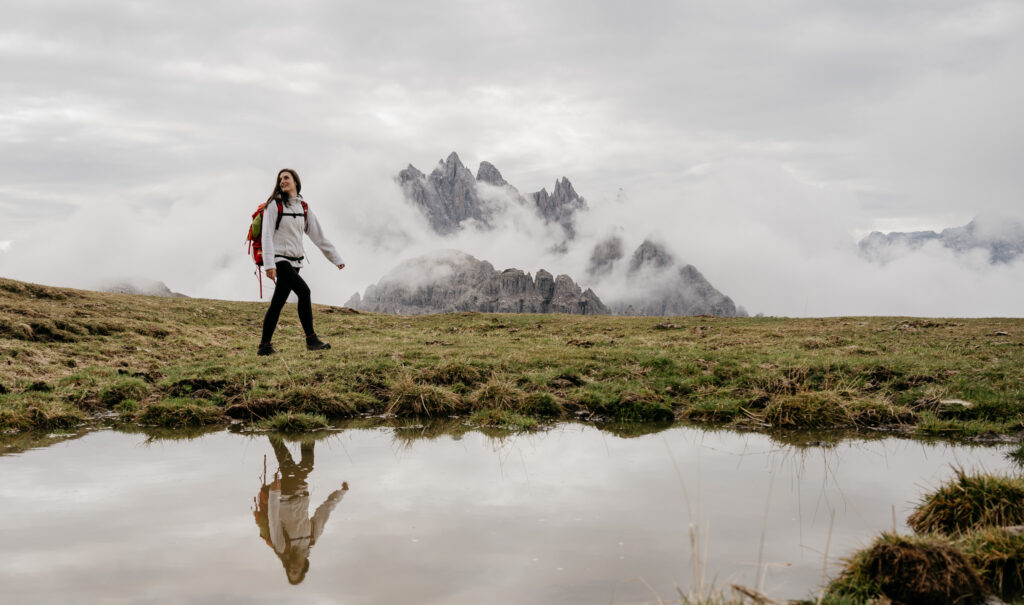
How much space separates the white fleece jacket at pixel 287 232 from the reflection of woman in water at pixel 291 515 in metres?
6.81

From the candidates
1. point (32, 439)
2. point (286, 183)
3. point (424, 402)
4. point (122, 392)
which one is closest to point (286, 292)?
point (286, 183)

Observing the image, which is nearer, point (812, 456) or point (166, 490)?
point (166, 490)

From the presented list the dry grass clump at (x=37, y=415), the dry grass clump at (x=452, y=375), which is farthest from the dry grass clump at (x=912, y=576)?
the dry grass clump at (x=37, y=415)

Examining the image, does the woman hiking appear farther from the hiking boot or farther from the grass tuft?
the grass tuft

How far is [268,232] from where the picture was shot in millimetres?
13109

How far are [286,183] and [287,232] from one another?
Result: 974mm

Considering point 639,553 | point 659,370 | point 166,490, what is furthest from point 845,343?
point 166,490

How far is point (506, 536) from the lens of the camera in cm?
498

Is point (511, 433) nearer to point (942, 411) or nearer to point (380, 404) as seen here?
point (380, 404)

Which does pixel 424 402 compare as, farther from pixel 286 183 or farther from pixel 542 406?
pixel 286 183

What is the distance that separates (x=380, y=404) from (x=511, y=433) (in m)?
2.65

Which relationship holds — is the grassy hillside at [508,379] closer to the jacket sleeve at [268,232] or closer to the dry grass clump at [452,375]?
the dry grass clump at [452,375]

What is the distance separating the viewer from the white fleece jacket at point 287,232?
13070 millimetres

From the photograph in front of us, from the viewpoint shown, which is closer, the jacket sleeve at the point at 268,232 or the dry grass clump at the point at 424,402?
the dry grass clump at the point at 424,402
